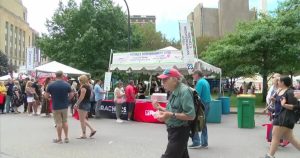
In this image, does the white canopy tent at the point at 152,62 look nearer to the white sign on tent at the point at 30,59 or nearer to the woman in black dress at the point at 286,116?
the white sign on tent at the point at 30,59

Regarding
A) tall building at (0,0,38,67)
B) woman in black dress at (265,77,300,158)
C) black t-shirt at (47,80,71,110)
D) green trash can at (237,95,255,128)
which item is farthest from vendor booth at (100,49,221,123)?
tall building at (0,0,38,67)

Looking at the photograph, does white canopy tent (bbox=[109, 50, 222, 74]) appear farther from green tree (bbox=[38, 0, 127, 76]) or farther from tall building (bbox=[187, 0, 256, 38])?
tall building (bbox=[187, 0, 256, 38])

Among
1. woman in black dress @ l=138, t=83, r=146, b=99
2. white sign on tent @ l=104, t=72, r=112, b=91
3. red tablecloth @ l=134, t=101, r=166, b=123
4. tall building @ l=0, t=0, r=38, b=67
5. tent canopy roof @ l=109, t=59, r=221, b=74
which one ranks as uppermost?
tall building @ l=0, t=0, r=38, b=67

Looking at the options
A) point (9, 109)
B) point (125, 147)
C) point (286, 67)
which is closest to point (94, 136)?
point (125, 147)

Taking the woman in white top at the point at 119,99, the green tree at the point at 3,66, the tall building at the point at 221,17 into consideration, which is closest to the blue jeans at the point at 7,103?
the woman in white top at the point at 119,99

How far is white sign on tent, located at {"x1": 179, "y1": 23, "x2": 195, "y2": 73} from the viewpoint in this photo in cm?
1672

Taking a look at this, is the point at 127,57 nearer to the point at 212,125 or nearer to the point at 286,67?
the point at 212,125

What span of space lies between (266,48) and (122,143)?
18.6 metres

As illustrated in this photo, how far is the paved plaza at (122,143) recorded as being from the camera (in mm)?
9523

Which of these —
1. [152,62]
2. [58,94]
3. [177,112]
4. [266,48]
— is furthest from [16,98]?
[177,112]

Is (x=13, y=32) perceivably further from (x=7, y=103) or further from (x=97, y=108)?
(x=97, y=108)

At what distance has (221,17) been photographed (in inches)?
4336

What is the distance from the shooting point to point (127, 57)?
21.5 metres

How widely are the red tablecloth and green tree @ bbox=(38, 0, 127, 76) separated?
85.1 ft
